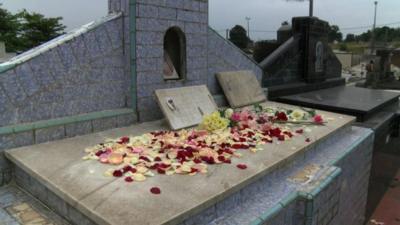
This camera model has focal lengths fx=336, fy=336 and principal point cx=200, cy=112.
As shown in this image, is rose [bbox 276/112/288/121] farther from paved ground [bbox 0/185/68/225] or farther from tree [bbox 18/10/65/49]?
tree [bbox 18/10/65/49]

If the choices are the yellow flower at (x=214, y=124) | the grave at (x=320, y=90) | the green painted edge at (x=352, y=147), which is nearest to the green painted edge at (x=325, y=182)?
the green painted edge at (x=352, y=147)

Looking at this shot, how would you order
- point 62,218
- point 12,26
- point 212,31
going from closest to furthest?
point 62,218
point 212,31
point 12,26

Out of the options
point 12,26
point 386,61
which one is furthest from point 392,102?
point 12,26

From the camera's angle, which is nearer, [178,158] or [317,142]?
[178,158]

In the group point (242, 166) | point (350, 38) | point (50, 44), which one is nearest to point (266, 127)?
point (242, 166)

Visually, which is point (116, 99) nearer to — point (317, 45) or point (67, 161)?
point (67, 161)

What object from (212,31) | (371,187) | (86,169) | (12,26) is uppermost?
(12,26)

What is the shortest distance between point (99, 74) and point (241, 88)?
7.16 feet

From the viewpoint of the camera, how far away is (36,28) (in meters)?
21.8

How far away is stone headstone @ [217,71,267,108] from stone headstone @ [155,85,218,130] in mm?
636

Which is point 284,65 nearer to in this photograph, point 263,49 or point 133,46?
point 263,49

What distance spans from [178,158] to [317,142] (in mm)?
1441

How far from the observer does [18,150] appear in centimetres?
251

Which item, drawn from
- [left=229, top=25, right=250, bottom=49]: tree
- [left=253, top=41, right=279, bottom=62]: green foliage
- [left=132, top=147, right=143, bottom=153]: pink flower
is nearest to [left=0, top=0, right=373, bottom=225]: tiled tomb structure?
[left=132, top=147, right=143, bottom=153]: pink flower
